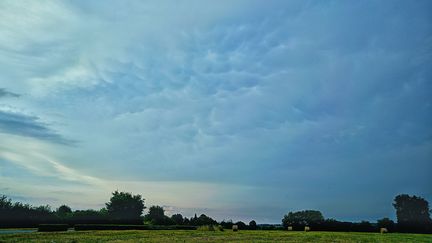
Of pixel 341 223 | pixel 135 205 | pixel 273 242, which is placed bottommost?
pixel 273 242

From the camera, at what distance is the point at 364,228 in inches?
2589

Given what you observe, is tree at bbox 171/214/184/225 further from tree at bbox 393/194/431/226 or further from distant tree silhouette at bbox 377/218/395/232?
tree at bbox 393/194/431/226

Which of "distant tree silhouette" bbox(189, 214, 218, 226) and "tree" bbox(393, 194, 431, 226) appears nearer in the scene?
"distant tree silhouette" bbox(189, 214, 218, 226)

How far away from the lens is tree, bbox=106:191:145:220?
441ft

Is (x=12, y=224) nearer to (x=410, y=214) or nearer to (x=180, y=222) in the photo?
(x=180, y=222)

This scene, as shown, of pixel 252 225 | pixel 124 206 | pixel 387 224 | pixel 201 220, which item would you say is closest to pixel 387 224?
pixel 387 224

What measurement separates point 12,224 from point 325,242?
5635 cm

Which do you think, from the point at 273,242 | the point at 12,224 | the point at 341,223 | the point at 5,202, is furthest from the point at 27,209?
the point at 273,242

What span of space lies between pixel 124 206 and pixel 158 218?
56190 mm

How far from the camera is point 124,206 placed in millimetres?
135750

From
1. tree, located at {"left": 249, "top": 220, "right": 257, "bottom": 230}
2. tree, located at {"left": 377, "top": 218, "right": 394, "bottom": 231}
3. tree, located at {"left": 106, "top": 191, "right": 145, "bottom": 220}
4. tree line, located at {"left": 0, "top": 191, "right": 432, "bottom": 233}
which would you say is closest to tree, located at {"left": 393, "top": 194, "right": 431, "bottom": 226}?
tree line, located at {"left": 0, "top": 191, "right": 432, "bottom": 233}

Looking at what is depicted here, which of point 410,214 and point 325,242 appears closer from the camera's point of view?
point 325,242

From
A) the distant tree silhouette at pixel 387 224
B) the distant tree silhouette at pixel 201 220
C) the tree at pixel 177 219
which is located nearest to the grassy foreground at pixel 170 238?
the distant tree silhouette at pixel 387 224

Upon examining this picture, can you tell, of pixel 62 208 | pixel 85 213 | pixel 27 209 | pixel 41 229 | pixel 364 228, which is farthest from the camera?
pixel 62 208
